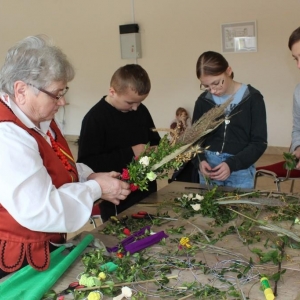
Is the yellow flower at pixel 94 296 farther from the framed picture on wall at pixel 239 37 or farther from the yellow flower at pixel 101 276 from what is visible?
the framed picture on wall at pixel 239 37

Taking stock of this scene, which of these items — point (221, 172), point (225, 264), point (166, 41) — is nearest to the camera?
point (225, 264)

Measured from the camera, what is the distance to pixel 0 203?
1.44 meters

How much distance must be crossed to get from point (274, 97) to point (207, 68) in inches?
151

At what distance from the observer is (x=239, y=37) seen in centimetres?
593

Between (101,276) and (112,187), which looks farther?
(112,187)

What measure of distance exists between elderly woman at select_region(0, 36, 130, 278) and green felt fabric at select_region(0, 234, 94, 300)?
0.03m

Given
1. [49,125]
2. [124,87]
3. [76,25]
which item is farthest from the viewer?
[76,25]

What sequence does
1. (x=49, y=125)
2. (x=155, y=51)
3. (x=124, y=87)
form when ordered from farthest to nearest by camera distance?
(x=155, y=51) < (x=124, y=87) < (x=49, y=125)

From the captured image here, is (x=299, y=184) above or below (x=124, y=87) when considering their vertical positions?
below

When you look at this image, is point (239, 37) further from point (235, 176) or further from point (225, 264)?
point (225, 264)

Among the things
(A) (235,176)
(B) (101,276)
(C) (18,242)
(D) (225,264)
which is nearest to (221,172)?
(A) (235,176)

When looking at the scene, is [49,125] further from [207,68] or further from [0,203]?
[207,68]

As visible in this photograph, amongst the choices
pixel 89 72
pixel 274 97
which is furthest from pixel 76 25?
pixel 274 97

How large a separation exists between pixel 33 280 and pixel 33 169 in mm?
378
